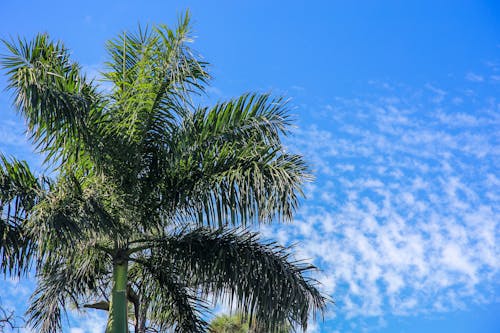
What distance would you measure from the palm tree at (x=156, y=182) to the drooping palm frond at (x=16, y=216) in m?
0.02

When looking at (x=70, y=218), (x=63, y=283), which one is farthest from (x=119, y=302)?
(x=70, y=218)

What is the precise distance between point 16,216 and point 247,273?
316 centimetres

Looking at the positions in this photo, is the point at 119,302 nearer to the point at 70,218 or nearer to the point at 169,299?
the point at 169,299

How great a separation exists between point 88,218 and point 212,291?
7.05ft

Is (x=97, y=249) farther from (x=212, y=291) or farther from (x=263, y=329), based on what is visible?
(x=263, y=329)

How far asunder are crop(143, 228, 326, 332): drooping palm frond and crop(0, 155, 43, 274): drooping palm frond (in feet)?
5.93

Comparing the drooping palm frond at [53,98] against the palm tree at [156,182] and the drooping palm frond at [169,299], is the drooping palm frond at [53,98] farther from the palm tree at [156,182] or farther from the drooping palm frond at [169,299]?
the drooping palm frond at [169,299]

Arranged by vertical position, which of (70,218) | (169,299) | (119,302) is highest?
(70,218)

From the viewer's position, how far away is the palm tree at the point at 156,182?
8656 mm

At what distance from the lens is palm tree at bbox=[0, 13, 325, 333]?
866 cm

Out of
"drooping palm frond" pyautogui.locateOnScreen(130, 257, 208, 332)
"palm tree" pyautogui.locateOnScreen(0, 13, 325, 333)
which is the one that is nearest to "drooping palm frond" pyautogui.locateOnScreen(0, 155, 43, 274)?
"palm tree" pyautogui.locateOnScreen(0, 13, 325, 333)

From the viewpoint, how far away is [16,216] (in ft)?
28.6

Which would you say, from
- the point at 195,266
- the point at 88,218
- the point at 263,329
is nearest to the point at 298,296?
the point at 263,329

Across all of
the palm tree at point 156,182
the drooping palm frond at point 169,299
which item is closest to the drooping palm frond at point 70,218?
the palm tree at point 156,182
